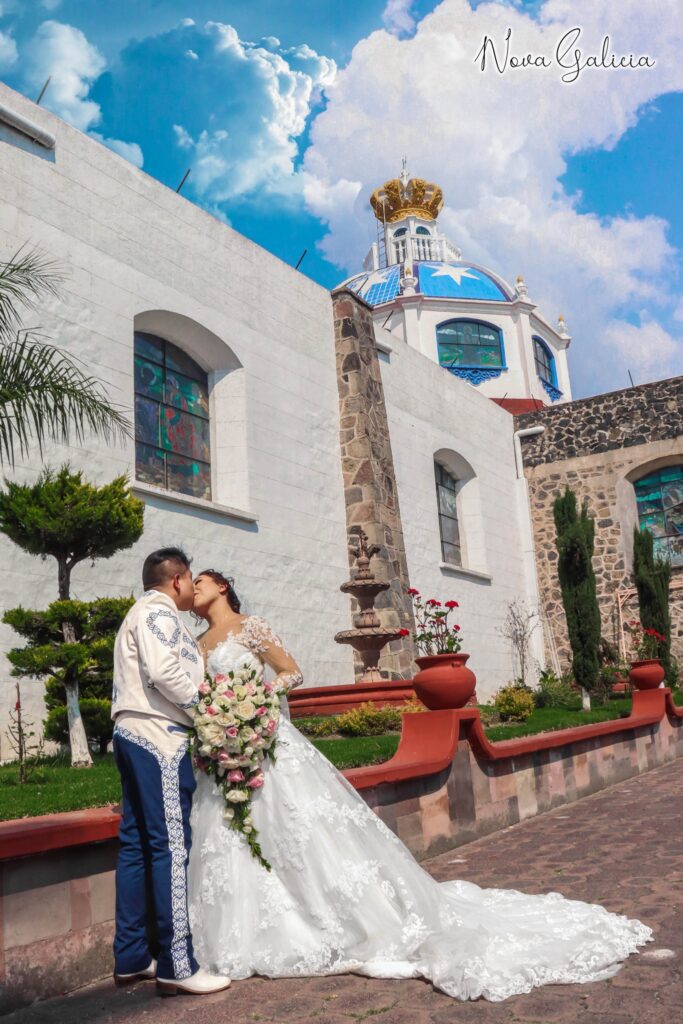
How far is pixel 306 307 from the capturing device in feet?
43.8

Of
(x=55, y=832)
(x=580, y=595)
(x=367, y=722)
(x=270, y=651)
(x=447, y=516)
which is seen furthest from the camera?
(x=447, y=516)

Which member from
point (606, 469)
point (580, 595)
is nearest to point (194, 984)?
point (580, 595)

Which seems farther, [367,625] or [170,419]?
[367,625]

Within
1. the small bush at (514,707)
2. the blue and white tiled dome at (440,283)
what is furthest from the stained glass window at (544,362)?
the small bush at (514,707)

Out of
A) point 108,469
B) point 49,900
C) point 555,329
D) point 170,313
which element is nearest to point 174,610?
point 49,900

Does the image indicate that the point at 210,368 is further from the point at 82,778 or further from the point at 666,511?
the point at 666,511

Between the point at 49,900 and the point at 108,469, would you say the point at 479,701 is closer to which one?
the point at 108,469

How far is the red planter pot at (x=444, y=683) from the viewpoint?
6184mm

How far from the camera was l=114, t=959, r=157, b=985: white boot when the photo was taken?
10.5ft

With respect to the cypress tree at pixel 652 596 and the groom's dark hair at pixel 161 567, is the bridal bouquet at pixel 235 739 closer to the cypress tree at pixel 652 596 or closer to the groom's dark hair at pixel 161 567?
the groom's dark hair at pixel 161 567

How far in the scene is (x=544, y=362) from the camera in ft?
102

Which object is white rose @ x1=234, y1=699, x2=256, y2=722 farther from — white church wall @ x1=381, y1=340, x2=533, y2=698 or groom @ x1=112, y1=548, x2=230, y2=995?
white church wall @ x1=381, y1=340, x2=533, y2=698

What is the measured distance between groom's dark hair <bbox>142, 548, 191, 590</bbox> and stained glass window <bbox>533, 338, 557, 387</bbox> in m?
27.7

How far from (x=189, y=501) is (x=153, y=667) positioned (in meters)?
7.08
